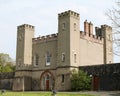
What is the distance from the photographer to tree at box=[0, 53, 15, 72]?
262ft

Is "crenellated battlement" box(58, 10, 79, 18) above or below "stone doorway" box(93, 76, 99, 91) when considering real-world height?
above

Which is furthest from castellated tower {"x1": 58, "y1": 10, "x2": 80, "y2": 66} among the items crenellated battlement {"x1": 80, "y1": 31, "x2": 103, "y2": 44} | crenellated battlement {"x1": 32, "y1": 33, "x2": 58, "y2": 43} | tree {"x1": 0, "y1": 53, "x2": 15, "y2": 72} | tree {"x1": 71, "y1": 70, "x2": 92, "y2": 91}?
tree {"x1": 0, "y1": 53, "x2": 15, "y2": 72}

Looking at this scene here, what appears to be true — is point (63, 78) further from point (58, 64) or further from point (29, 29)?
point (29, 29)

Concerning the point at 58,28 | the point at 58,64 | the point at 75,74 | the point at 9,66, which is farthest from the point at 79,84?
the point at 9,66

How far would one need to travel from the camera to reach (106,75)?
40.0m

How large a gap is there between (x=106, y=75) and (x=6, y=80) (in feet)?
71.2

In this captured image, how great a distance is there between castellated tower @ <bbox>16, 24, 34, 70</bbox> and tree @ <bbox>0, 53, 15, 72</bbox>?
2836cm

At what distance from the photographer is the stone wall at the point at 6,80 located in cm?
5436

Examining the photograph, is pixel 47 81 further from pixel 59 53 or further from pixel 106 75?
pixel 106 75

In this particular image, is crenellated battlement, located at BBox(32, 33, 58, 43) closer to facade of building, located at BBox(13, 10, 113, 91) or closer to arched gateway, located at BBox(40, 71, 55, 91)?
facade of building, located at BBox(13, 10, 113, 91)

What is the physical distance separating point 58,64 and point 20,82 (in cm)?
867

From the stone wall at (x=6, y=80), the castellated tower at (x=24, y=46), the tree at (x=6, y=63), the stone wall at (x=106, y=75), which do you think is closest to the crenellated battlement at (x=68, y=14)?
the stone wall at (x=106, y=75)

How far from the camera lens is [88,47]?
47281 millimetres

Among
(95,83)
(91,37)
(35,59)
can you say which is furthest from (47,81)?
(91,37)
